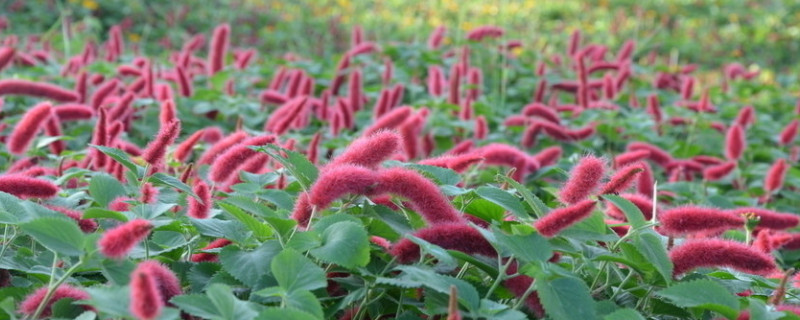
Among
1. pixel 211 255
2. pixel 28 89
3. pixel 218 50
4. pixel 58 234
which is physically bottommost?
pixel 218 50

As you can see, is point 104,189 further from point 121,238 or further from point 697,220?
point 697,220

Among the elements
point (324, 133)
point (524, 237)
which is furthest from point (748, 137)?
point (524, 237)

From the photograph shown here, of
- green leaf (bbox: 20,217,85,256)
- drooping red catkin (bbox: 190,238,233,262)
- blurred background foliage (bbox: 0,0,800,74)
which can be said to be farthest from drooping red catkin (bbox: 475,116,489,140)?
blurred background foliage (bbox: 0,0,800,74)

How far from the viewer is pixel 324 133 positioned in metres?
4.18

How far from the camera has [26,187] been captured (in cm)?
180

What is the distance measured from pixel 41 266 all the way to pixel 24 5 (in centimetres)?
930

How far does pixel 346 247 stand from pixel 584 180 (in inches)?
19.0

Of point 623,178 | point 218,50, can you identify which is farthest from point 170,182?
point 218,50

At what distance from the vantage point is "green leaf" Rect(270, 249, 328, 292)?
4.63ft

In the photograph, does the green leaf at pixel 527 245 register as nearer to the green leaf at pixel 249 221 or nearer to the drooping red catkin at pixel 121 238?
the green leaf at pixel 249 221

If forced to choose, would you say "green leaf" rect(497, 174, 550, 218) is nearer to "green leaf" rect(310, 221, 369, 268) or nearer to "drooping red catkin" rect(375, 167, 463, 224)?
"drooping red catkin" rect(375, 167, 463, 224)

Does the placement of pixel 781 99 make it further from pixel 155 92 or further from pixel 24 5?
pixel 24 5

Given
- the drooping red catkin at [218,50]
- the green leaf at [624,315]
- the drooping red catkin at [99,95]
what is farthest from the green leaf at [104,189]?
the drooping red catkin at [218,50]

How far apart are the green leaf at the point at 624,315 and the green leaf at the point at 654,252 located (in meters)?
0.10
